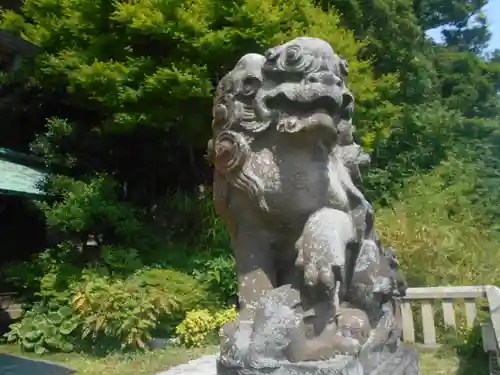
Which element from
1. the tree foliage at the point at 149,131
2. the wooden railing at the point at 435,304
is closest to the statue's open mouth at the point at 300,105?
the wooden railing at the point at 435,304

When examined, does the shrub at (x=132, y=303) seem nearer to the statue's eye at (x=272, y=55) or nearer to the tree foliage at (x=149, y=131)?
the tree foliage at (x=149, y=131)

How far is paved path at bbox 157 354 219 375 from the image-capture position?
550cm

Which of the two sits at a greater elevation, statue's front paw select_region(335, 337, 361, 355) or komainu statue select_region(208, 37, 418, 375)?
komainu statue select_region(208, 37, 418, 375)

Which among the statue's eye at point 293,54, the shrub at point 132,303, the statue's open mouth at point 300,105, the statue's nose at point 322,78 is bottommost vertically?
the shrub at point 132,303

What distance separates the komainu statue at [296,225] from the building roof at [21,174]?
17.4ft

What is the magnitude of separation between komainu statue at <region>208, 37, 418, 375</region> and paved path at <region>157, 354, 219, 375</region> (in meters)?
2.88

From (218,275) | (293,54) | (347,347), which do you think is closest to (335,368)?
(347,347)

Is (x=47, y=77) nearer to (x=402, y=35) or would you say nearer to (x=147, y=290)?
(x=147, y=290)

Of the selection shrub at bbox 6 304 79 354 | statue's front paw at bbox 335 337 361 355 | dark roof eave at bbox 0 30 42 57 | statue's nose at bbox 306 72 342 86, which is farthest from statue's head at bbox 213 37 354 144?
shrub at bbox 6 304 79 354

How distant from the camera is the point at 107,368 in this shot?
6.31 metres

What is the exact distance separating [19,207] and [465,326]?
6.59 metres

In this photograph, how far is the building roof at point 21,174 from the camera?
25.0ft

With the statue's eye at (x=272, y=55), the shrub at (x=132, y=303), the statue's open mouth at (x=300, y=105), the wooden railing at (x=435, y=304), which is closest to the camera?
the statue's open mouth at (x=300, y=105)

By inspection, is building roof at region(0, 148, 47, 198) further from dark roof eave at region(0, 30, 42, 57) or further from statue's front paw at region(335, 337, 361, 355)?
statue's front paw at region(335, 337, 361, 355)
